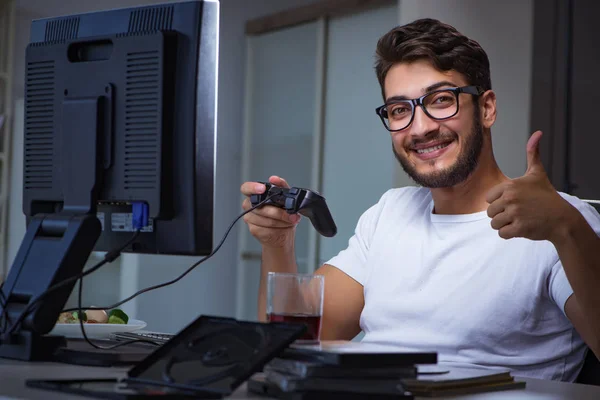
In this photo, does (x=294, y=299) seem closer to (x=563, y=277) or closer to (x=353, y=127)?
(x=563, y=277)

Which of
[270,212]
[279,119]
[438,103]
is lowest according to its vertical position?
[270,212]

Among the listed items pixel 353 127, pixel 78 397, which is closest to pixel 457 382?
pixel 78 397

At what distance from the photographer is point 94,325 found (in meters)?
1.30

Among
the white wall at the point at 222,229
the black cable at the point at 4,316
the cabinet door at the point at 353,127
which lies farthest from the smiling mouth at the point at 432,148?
the white wall at the point at 222,229

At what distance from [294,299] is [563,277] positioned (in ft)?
1.91

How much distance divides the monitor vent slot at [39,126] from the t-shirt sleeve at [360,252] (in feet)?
2.45

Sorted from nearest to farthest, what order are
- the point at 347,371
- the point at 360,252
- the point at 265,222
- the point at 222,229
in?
the point at 347,371 < the point at 265,222 < the point at 360,252 < the point at 222,229

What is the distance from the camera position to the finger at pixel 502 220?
1218mm

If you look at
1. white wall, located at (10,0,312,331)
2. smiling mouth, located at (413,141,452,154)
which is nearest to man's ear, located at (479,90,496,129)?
smiling mouth, located at (413,141,452,154)

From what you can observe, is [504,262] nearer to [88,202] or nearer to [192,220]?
[192,220]

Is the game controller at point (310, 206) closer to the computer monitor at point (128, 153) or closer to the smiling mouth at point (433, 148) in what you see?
the computer monitor at point (128, 153)

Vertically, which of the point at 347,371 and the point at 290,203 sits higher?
the point at 290,203

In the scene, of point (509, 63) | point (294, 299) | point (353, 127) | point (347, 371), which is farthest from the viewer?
point (353, 127)

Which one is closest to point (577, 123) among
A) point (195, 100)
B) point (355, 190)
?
point (355, 190)
